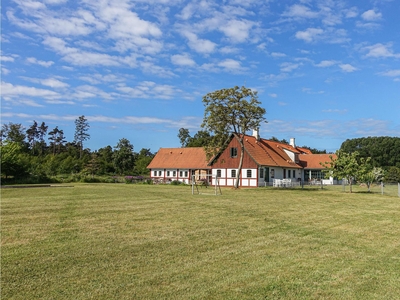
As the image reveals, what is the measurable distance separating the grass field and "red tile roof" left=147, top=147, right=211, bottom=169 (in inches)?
1512

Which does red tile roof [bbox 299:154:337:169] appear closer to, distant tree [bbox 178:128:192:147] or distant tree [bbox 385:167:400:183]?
distant tree [bbox 385:167:400:183]

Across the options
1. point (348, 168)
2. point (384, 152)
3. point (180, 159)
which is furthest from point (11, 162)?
point (384, 152)

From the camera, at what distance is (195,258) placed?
692 cm

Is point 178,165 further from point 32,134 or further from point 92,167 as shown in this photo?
point 32,134

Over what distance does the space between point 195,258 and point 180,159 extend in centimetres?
4624

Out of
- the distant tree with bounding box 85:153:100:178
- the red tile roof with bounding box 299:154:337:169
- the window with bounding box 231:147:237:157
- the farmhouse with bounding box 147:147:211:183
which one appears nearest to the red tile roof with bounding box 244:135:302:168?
the window with bounding box 231:147:237:157

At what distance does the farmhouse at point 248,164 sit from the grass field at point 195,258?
87.7 ft

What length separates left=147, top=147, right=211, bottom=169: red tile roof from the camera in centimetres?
5053

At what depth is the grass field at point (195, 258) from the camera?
5234mm

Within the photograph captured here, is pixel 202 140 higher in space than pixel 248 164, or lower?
higher

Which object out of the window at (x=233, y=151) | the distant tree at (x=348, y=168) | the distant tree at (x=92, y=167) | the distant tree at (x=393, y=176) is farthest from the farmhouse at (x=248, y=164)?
the distant tree at (x=92, y=167)

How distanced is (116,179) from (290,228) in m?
43.4

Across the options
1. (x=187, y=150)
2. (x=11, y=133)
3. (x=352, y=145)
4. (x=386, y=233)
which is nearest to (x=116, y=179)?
(x=187, y=150)

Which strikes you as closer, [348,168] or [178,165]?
[348,168]
